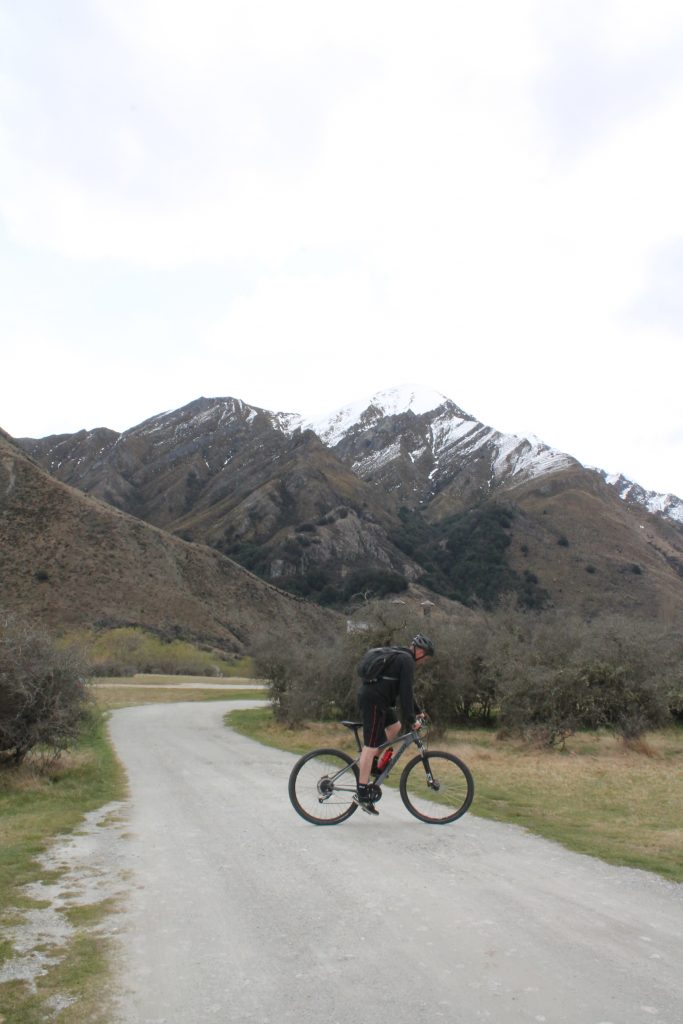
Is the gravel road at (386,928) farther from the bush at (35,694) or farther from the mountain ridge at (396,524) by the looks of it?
the mountain ridge at (396,524)

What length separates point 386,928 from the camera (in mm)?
5137

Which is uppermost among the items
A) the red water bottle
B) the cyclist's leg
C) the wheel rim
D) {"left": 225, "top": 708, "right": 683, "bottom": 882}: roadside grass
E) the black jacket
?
the black jacket

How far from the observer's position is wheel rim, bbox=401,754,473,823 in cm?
822

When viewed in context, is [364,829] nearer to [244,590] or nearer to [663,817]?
[663,817]

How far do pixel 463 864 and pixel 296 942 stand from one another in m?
2.43

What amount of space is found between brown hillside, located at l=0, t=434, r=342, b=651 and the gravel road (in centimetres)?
5341

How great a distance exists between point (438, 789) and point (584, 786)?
274 inches

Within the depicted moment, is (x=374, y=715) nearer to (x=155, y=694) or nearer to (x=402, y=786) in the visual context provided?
(x=402, y=786)

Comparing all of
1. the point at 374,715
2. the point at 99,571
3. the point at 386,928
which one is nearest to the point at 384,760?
the point at 374,715

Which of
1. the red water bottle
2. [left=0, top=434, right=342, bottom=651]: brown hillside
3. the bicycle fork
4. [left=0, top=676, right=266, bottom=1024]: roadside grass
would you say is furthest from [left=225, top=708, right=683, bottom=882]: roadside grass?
[left=0, top=434, right=342, bottom=651]: brown hillside

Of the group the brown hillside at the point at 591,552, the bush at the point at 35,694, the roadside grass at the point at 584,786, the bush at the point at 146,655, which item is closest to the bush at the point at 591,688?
the roadside grass at the point at 584,786

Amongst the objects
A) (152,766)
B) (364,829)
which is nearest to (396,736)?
(364,829)

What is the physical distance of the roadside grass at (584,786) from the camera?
8.27m

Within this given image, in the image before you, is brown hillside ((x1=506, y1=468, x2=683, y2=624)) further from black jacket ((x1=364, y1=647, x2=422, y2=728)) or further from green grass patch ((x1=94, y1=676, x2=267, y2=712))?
black jacket ((x1=364, y1=647, x2=422, y2=728))
